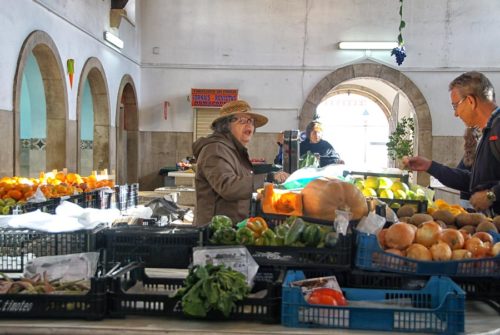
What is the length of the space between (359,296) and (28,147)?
25.4 ft

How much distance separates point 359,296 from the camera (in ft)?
6.82

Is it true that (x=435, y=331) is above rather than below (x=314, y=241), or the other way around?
below

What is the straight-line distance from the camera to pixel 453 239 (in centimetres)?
225

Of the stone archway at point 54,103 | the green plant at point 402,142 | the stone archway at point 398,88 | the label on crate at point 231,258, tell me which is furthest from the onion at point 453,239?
the green plant at point 402,142

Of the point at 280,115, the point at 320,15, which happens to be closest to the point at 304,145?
the point at 280,115

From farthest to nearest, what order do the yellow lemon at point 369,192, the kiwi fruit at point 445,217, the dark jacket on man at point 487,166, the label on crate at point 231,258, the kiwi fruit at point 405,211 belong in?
the yellow lemon at point 369,192 < the dark jacket on man at point 487,166 < the kiwi fruit at point 405,211 < the kiwi fruit at point 445,217 < the label on crate at point 231,258

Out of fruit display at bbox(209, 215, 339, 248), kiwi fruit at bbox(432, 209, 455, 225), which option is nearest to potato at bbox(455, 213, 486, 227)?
kiwi fruit at bbox(432, 209, 455, 225)

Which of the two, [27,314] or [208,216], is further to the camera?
[208,216]

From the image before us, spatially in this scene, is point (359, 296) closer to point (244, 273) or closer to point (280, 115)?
point (244, 273)

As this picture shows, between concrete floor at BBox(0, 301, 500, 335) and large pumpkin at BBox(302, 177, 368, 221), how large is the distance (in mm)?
771

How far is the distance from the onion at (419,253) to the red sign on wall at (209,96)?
34.1 ft

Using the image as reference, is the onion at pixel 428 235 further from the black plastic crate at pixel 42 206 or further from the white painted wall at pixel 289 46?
the white painted wall at pixel 289 46

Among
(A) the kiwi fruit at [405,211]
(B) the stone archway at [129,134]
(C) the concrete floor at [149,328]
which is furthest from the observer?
(B) the stone archway at [129,134]

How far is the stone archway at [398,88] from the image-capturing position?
12.2m
